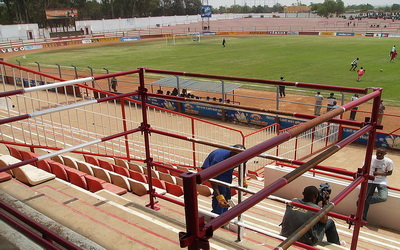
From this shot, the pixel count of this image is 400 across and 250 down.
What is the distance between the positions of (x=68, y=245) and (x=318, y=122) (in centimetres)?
192

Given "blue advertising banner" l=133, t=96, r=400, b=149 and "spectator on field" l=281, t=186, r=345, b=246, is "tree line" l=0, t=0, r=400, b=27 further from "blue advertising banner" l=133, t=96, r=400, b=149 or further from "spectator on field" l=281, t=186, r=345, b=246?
"spectator on field" l=281, t=186, r=345, b=246

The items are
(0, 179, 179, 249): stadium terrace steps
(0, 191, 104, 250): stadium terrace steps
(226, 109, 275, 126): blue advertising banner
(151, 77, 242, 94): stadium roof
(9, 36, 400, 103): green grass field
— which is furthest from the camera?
(9, 36, 400, 103): green grass field

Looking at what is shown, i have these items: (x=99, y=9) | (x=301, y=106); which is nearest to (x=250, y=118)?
(x=301, y=106)

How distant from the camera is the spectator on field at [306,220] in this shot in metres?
4.23

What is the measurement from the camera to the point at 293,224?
4250mm

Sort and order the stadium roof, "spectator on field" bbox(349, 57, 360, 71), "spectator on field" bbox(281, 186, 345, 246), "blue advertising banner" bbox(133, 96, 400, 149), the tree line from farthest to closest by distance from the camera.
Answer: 1. the tree line
2. "spectator on field" bbox(349, 57, 360, 71)
3. the stadium roof
4. "blue advertising banner" bbox(133, 96, 400, 149)
5. "spectator on field" bbox(281, 186, 345, 246)

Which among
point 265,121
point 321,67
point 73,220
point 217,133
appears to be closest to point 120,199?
point 73,220

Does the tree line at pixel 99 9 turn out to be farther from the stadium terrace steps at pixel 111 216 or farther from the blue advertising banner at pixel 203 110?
the stadium terrace steps at pixel 111 216

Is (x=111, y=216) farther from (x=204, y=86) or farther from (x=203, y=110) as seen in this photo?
(x=203, y=110)

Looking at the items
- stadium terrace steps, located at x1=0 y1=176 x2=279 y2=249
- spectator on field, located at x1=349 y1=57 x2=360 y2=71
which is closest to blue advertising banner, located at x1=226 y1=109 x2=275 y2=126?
stadium terrace steps, located at x1=0 y1=176 x2=279 y2=249

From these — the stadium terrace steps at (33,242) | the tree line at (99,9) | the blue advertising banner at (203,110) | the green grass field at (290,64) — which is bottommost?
the blue advertising banner at (203,110)

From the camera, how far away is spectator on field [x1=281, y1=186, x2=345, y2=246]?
4.23 m

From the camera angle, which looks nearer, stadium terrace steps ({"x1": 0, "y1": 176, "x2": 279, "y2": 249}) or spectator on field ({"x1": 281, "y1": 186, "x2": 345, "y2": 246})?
stadium terrace steps ({"x1": 0, "y1": 176, "x2": 279, "y2": 249})

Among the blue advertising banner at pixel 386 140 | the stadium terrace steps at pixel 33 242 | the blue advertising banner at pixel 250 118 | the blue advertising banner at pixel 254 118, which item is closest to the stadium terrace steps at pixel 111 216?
the stadium terrace steps at pixel 33 242
